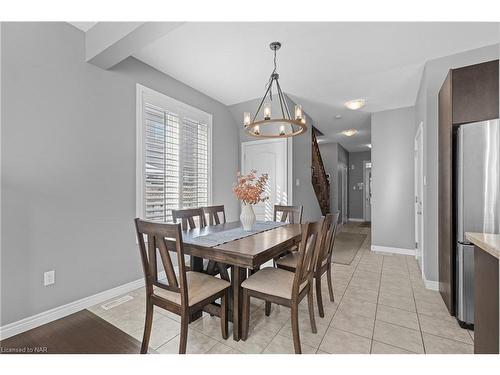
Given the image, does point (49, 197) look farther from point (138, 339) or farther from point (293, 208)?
point (293, 208)

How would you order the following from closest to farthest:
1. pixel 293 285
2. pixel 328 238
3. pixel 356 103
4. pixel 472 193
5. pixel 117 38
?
pixel 293 285
pixel 472 193
pixel 117 38
pixel 328 238
pixel 356 103

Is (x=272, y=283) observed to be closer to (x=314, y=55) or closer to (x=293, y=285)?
(x=293, y=285)

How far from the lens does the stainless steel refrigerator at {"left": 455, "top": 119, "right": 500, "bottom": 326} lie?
1.85 meters

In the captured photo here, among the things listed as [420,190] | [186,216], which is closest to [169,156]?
[186,216]

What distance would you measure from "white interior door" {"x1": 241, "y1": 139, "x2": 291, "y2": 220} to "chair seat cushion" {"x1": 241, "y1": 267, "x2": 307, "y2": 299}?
88.3 inches

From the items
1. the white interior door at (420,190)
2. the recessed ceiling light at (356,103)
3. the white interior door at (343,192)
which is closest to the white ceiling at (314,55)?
the recessed ceiling light at (356,103)

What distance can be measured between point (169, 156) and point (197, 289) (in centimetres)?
202

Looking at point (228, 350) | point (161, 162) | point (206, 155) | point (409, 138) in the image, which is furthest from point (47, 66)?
point (409, 138)

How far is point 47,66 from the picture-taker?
2.07m

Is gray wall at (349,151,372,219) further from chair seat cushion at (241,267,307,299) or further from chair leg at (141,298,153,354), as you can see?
chair leg at (141,298,153,354)

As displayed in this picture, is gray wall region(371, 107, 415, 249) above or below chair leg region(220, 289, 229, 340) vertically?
above

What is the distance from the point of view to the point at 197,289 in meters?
1.69

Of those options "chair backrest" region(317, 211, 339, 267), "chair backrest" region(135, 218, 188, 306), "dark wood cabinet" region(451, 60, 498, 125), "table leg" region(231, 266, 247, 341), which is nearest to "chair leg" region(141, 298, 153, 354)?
"chair backrest" region(135, 218, 188, 306)

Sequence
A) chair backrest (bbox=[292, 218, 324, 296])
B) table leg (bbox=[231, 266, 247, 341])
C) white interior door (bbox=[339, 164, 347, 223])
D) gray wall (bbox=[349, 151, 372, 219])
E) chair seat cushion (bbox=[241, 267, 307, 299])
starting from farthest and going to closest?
gray wall (bbox=[349, 151, 372, 219]) → white interior door (bbox=[339, 164, 347, 223]) → table leg (bbox=[231, 266, 247, 341]) → chair seat cushion (bbox=[241, 267, 307, 299]) → chair backrest (bbox=[292, 218, 324, 296])
